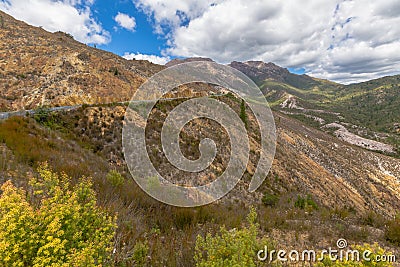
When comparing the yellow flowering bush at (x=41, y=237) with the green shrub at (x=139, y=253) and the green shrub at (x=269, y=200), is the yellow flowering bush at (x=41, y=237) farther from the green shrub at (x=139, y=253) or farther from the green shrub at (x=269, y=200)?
the green shrub at (x=269, y=200)

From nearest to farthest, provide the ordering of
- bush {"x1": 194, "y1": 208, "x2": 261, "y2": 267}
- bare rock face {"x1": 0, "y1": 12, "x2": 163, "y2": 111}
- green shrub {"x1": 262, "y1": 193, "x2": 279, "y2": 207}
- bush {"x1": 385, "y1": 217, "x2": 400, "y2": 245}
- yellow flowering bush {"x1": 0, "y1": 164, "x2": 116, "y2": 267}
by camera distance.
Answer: yellow flowering bush {"x1": 0, "y1": 164, "x2": 116, "y2": 267} → bush {"x1": 194, "y1": 208, "x2": 261, "y2": 267} → bush {"x1": 385, "y1": 217, "x2": 400, "y2": 245} → green shrub {"x1": 262, "y1": 193, "x2": 279, "y2": 207} → bare rock face {"x1": 0, "y1": 12, "x2": 163, "y2": 111}

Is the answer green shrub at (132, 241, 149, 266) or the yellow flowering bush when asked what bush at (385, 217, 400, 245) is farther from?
the yellow flowering bush

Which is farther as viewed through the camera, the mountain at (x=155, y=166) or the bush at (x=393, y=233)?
the bush at (x=393, y=233)

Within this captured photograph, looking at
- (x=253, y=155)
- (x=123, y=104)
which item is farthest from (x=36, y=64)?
(x=253, y=155)

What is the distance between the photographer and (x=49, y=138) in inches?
419

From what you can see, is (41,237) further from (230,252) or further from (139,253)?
(230,252)

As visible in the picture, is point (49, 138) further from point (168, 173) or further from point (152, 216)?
point (152, 216)

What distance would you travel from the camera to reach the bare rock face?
1956cm

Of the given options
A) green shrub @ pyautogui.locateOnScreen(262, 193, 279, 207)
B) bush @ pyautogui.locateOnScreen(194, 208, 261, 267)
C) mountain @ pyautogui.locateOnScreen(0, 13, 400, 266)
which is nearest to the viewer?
bush @ pyautogui.locateOnScreen(194, 208, 261, 267)

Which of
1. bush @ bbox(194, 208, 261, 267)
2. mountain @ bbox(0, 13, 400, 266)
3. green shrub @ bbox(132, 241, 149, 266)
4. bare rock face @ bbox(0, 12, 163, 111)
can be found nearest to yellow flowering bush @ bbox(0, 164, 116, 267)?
green shrub @ bbox(132, 241, 149, 266)

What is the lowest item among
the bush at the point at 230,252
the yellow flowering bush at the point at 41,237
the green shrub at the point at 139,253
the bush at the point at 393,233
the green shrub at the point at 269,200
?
the green shrub at the point at 269,200

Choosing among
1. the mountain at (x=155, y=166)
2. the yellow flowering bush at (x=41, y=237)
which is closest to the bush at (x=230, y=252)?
the mountain at (x=155, y=166)

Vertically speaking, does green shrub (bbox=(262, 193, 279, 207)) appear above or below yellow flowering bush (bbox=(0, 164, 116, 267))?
below

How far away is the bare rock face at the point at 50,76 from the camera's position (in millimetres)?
19562
